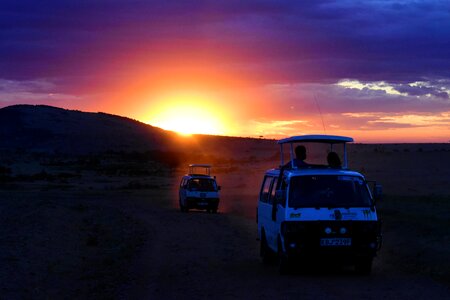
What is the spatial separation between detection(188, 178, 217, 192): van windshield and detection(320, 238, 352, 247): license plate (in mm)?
22612

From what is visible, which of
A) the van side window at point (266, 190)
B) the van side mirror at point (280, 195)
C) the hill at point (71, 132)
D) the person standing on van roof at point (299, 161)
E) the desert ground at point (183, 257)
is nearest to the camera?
the desert ground at point (183, 257)

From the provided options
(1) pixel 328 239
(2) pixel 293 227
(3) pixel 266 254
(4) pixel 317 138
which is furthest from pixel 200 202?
(1) pixel 328 239

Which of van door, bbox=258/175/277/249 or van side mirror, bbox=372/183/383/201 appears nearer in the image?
van side mirror, bbox=372/183/383/201

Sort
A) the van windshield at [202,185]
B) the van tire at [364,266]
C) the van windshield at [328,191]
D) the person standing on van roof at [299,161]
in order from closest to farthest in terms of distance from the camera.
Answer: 1. the van tire at [364,266]
2. the van windshield at [328,191]
3. the person standing on van roof at [299,161]
4. the van windshield at [202,185]

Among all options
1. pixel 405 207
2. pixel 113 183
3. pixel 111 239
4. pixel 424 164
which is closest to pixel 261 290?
pixel 111 239

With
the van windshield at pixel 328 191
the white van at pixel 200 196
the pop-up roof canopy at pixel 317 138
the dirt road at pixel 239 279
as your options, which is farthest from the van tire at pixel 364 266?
the white van at pixel 200 196

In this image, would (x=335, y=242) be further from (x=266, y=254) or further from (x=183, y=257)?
(x=183, y=257)

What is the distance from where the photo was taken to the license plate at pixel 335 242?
546 inches

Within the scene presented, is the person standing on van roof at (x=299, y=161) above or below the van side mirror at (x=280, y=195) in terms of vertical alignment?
above

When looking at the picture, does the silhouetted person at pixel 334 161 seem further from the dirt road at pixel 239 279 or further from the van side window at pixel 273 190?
the dirt road at pixel 239 279

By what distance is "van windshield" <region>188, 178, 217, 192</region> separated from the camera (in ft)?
119

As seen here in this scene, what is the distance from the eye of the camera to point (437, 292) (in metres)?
12.5

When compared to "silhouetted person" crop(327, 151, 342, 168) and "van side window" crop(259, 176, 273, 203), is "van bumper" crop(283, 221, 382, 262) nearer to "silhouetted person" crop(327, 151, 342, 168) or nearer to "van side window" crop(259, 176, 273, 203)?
"silhouetted person" crop(327, 151, 342, 168)

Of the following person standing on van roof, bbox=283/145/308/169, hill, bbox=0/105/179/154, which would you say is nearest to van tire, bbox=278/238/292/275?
person standing on van roof, bbox=283/145/308/169
